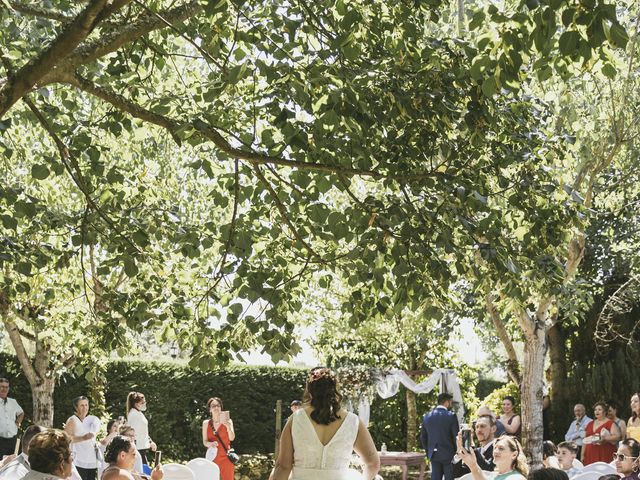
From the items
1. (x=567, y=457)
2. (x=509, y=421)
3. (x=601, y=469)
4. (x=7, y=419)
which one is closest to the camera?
(x=601, y=469)

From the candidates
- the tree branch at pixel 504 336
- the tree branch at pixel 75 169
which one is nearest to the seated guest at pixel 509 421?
the tree branch at pixel 504 336

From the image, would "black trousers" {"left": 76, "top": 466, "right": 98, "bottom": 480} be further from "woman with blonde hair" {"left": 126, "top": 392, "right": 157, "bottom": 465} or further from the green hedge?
the green hedge

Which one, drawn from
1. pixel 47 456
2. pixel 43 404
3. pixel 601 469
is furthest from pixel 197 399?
pixel 47 456

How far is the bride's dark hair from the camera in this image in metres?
6.24

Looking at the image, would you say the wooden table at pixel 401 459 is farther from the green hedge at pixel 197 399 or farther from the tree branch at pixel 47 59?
the tree branch at pixel 47 59

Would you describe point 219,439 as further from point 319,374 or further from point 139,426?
point 319,374

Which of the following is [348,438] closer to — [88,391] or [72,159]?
[72,159]

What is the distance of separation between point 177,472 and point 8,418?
7200mm

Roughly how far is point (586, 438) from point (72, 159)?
29.7 ft

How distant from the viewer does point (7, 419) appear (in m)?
15.4

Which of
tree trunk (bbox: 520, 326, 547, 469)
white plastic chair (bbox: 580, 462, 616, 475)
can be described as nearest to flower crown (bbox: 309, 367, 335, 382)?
white plastic chair (bbox: 580, 462, 616, 475)

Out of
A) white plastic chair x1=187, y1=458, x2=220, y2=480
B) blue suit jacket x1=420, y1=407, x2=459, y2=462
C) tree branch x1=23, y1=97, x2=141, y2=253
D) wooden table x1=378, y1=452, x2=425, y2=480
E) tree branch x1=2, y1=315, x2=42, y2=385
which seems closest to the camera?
tree branch x1=23, y1=97, x2=141, y2=253

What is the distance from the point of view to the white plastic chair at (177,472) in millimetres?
9227

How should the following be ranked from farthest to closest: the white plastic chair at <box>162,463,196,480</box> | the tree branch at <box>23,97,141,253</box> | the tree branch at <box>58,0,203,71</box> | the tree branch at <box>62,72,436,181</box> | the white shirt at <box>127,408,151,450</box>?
the white shirt at <box>127,408,151,450</box> → the white plastic chair at <box>162,463,196,480</box> → the tree branch at <box>23,97,141,253</box> → the tree branch at <box>58,0,203,71</box> → the tree branch at <box>62,72,436,181</box>
